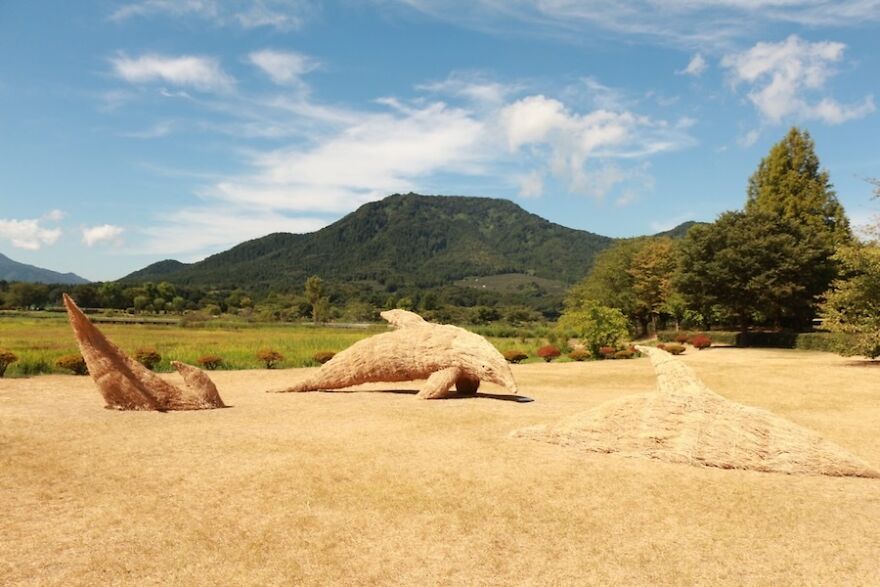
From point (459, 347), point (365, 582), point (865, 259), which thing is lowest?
point (365, 582)

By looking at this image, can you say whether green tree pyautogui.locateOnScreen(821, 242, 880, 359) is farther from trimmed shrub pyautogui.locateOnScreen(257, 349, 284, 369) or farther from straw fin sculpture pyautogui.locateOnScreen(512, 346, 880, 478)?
trimmed shrub pyautogui.locateOnScreen(257, 349, 284, 369)

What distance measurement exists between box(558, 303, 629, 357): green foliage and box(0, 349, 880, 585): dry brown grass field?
2099 cm

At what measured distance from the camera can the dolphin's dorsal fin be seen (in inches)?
726

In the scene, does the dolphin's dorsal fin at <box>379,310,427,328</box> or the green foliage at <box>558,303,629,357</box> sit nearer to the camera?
the dolphin's dorsal fin at <box>379,310,427,328</box>

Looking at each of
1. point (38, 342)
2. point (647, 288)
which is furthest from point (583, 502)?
point (647, 288)

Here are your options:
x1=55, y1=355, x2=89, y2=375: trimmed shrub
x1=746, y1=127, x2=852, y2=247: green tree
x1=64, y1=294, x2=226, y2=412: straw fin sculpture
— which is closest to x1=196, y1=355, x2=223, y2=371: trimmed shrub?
x1=55, y1=355, x2=89, y2=375: trimmed shrub

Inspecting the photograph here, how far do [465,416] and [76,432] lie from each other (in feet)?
25.8

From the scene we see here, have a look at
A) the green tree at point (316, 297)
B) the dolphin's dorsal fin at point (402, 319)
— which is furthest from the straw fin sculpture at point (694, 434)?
the green tree at point (316, 297)

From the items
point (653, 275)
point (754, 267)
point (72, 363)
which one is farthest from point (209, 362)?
point (653, 275)

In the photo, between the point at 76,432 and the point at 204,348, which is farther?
the point at 204,348

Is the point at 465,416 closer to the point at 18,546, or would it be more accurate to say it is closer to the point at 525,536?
the point at 525,536

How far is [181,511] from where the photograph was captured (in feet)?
Result: 23.5

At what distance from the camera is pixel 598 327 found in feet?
112

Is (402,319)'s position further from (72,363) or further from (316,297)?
(316,297)
